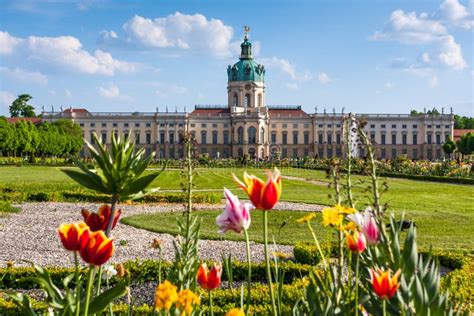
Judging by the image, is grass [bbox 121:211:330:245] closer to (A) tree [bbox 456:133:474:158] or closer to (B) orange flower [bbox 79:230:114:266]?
(B) orange flower [bbox 79:230:114:266]

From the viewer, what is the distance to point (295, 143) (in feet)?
236

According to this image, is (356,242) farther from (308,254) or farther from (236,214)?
(308,254)

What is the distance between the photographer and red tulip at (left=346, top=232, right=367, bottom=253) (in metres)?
1.73

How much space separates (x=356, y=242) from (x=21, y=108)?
83474mm

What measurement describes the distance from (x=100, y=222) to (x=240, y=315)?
1.91 ft

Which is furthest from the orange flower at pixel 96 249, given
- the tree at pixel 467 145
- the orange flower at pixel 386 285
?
the tree at pixel 467 145

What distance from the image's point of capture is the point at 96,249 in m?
1.49

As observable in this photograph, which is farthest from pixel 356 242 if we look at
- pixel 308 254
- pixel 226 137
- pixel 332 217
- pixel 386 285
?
pixel 226 137

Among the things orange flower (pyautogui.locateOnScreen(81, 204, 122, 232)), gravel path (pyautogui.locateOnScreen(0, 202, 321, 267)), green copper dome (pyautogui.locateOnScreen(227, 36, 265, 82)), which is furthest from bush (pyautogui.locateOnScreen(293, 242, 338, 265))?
green copper dome (pyautogui.locateOnScreen(227, 36, 265, 82))

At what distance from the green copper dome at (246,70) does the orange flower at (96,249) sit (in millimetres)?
71261

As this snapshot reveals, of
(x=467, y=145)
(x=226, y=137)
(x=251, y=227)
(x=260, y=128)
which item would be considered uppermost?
(x=260, y=128)

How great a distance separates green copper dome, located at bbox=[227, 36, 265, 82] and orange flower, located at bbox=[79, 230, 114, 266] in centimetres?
7126

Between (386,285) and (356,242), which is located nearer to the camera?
(386,285)

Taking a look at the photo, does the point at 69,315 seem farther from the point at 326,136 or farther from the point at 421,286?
the point at 326,136
